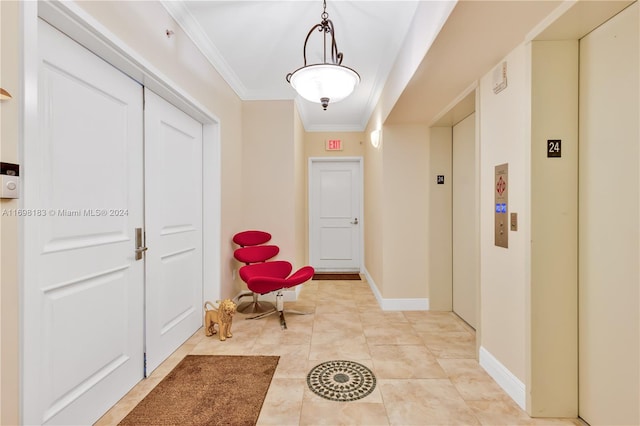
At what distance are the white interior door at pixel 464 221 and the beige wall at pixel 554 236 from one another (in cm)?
118

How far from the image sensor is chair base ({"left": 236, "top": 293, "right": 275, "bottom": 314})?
11.2ft

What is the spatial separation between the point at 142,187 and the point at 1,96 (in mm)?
1053

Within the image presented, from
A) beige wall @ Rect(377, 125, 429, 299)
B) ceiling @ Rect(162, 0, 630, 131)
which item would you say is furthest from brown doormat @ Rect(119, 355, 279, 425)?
ceiling @ Rect(162, 0, 630, 131)

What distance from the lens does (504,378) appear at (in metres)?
1.93

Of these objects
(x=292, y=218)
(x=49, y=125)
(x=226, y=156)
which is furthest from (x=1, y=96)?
(x=292, y=218)

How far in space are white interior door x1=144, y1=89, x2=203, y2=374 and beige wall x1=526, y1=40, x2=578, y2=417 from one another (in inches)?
96.6

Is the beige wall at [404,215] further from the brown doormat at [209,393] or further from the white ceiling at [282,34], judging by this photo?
the brown doormat at [209,393]

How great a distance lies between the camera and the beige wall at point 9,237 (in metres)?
1.08

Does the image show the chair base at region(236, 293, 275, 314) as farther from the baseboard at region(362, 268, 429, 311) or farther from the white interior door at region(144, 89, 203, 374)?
the baseboard at region(362, 268, 429, 311)

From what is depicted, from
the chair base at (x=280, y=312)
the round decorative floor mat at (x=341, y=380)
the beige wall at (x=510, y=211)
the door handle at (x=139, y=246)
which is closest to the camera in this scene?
the beige wall at (x=510, y=211)

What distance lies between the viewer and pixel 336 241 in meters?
5.46

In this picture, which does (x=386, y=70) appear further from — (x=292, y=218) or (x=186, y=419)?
(x=186, y=419)

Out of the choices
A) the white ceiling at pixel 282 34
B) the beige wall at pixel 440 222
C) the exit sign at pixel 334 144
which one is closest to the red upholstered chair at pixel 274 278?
the beige wall at pixel 440 222

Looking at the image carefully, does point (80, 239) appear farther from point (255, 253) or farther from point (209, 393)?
point (255, 253)
